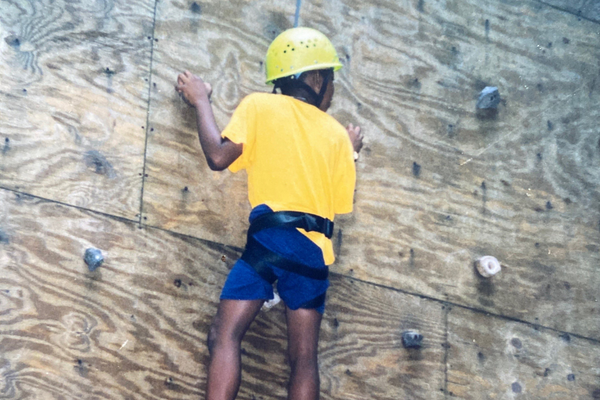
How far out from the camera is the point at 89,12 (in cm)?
271

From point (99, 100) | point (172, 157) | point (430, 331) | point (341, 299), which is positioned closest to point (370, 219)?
point (341, 299)

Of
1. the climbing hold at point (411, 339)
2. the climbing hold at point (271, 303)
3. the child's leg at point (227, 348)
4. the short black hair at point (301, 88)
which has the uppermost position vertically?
the short black hair at point (301, 88)

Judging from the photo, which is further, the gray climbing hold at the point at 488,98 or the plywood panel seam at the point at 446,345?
the gray climbing hold at the point at 488,98

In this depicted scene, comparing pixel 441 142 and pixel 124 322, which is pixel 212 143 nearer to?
pixel 124 322

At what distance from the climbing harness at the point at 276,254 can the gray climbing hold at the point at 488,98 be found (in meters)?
1.61

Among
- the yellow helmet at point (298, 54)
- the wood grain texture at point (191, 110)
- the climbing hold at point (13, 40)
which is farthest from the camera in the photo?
the wood grain texture at point (191, 110)

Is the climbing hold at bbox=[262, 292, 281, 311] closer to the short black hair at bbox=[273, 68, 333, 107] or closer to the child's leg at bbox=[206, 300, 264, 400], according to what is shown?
the child's leg at bbox=[206, 300, 264, 400]

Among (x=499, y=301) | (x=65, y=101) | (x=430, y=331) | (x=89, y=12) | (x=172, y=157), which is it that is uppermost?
(x=89, y=12)

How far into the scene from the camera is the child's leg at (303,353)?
7.12 ft

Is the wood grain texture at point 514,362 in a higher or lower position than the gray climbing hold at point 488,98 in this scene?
lower

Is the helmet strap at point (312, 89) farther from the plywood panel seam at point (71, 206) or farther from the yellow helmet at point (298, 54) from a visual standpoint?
the plywood panel seam at point (71, 206)

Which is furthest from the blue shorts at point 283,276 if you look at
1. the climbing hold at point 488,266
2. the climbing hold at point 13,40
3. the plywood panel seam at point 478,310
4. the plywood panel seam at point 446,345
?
the climbing hold at point 13,40

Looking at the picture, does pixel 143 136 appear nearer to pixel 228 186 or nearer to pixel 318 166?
pixel 228 186

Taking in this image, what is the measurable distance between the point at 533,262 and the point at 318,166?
1743mm
